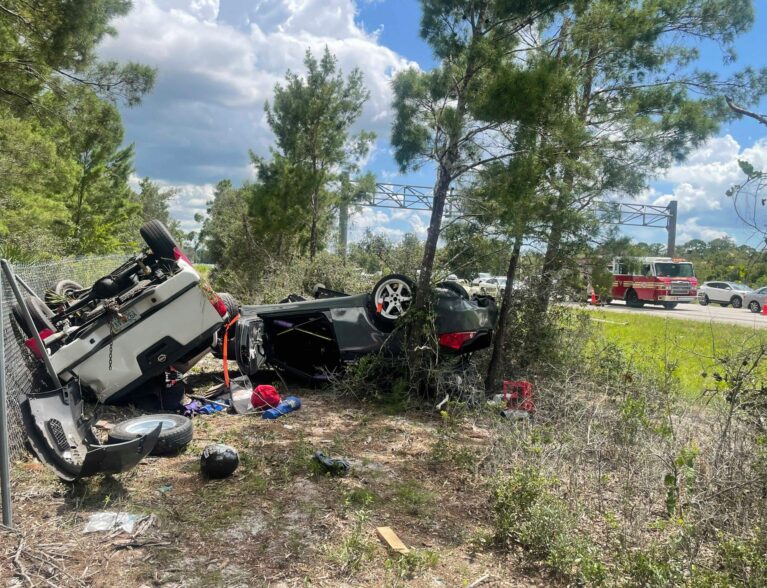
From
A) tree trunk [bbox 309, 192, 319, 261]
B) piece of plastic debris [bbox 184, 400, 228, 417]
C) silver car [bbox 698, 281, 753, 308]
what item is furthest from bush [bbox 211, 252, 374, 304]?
silver car [bbox 698, 281, 753, 308]

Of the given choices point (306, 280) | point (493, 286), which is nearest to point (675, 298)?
point (306, 280)

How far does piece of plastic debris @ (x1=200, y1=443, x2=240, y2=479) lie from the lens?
3.88m

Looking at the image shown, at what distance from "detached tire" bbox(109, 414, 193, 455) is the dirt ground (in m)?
0.12

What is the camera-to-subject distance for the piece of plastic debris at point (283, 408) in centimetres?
546

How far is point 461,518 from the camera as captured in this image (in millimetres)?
3482

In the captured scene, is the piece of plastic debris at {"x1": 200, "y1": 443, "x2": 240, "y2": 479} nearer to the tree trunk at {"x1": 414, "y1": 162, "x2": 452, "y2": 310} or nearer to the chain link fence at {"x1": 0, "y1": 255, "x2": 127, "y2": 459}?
the chain link fence at {"x1": 0, "y1": 255, "x2": 127, "y2": 459}

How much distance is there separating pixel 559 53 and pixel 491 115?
4.59ft

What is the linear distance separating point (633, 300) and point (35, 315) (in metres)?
27.0

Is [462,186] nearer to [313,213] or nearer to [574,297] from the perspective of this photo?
[574,297]

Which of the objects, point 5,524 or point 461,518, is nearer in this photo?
point 5,524

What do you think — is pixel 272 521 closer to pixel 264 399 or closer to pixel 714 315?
pixel 264 399

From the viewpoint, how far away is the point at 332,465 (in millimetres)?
4023

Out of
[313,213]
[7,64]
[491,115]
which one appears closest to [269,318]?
[491,115]

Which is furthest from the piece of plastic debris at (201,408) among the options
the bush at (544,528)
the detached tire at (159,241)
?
the bush at (544,528)
